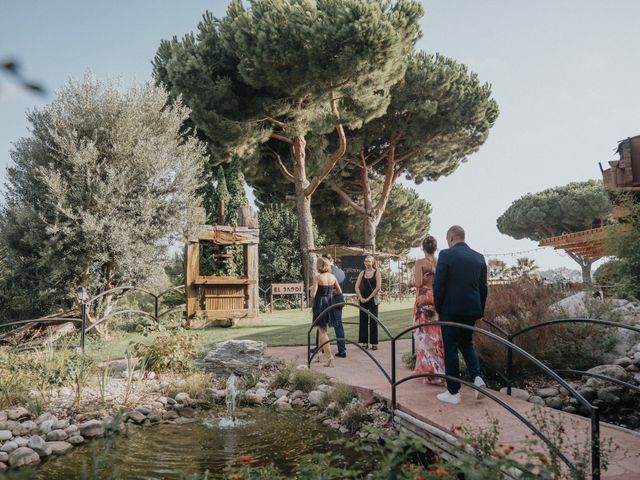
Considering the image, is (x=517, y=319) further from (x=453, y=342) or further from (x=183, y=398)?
(x=183, y=398)

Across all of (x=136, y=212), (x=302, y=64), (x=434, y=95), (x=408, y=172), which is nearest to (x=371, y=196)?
(x=408, y=172)

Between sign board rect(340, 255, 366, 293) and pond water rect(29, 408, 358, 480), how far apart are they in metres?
12.3

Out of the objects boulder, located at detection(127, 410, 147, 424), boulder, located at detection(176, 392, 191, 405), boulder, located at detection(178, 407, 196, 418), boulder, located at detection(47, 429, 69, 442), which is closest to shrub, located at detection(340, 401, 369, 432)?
boulder, located at detection(178, 407, 196, 418)

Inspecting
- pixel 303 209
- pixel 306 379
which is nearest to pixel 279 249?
pixel 303 209

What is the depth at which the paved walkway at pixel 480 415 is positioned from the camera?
11.5 feet

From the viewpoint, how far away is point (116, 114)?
1166cm

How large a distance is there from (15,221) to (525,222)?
38.2 meters

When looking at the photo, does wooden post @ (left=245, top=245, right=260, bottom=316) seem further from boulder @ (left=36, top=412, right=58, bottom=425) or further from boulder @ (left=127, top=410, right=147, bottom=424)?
boulder @ (left=36, top=412, right=58, bottom=425)

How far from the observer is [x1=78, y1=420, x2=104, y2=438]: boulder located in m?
5.45

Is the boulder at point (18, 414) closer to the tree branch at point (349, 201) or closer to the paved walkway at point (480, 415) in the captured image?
the paved walkway at point (480, 415)

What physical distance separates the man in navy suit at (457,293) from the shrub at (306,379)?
2.23m

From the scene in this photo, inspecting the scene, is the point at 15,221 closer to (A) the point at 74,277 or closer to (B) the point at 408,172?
(A) the point at 74,277

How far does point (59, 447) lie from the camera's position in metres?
5.02

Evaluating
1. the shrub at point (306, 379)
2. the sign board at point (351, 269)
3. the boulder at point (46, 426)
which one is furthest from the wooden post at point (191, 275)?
the boulder at point (46, 426)
